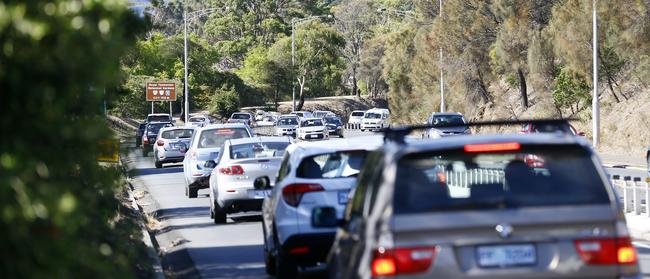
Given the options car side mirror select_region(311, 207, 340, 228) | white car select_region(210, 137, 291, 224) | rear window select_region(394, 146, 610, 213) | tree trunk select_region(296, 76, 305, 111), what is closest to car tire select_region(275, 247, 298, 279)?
car side mirror select_region(311, 207, 340, 228)

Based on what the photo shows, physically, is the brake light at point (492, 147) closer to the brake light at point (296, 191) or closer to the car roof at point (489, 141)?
the car roof at point (489, 141)

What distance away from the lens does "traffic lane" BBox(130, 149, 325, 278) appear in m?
14.3

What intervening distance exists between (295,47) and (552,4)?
57999 mm

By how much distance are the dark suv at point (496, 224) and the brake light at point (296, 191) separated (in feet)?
16.9

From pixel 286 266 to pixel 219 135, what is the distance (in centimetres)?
1602

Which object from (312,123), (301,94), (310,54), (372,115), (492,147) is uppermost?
(310,54)

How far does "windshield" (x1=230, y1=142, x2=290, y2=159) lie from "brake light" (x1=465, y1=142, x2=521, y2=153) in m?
13.5

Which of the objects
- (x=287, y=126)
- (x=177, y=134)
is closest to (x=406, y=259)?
(x=177, y=134)

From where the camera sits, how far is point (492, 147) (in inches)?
293

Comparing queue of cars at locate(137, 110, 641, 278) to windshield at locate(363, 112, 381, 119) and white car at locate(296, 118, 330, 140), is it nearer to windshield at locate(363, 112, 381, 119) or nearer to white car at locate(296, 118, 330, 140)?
white car at locate(296, 118, 330, 140)

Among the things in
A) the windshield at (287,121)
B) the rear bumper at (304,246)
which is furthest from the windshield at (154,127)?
the rear bumper at (304,246)

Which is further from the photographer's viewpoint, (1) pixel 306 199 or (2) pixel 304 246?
(1) pixel 306 199

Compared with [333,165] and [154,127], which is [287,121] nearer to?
[154,127]

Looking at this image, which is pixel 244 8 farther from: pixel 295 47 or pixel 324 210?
pixel 324 210
